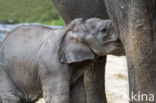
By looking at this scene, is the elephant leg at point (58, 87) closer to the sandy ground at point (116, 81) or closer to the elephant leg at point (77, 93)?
the elephant leg at point (77, 93)

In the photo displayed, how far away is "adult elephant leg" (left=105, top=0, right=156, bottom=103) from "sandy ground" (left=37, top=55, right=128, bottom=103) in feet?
5.05

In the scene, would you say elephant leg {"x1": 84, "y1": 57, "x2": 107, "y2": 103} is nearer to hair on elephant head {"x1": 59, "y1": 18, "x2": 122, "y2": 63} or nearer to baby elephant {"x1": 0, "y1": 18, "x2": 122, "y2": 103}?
baby elephant {"x1": 0, "y1": 18, "x2": 122, "y2": 103}

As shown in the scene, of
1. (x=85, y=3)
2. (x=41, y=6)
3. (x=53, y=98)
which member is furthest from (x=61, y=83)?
(x=41, y=6)

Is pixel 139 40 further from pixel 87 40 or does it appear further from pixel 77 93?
pixel 77 93

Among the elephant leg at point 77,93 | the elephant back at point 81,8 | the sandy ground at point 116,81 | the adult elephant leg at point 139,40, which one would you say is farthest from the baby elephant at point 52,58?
the sandy ground at point 116,81

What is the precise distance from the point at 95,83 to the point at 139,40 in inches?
34.1

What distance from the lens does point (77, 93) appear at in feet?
7.28

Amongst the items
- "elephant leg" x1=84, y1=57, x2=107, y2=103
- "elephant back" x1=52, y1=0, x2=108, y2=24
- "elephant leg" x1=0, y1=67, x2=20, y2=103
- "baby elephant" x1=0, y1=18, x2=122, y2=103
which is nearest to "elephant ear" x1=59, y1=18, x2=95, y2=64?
"baby elephant" x1=0, y1=18, x2=122, y2=103

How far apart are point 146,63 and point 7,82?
2.52ft

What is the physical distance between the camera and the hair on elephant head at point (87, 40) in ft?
6.54

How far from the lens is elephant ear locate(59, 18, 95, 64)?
6.78 ft

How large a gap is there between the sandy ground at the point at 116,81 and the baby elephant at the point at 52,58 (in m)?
1.16

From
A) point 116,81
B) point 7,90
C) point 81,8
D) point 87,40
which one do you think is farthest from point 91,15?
point 116,81

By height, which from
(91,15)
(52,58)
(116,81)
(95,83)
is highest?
(91,15)
